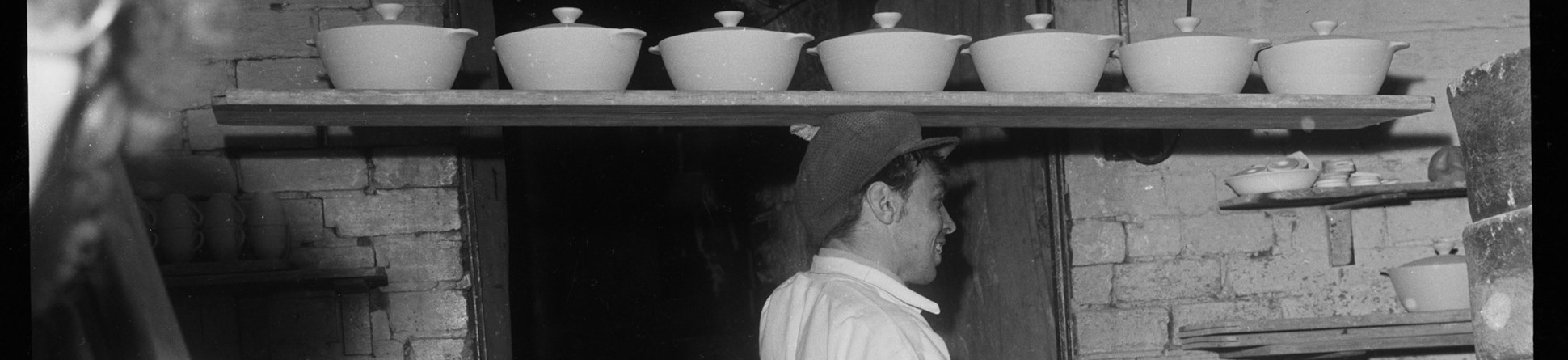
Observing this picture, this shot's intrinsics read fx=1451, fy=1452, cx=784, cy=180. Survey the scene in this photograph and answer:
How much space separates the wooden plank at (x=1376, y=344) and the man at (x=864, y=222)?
3.33ft

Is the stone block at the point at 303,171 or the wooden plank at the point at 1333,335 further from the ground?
the stone block at the point at 303,171

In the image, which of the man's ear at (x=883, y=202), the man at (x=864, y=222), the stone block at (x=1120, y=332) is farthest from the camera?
the stone block at (x=1120, y=332)

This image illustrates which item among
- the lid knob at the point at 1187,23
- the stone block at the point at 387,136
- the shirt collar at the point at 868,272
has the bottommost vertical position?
the shirt collar at the point at 868,272

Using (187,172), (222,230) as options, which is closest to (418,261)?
(222,230)

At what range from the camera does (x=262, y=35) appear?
288 centimetres

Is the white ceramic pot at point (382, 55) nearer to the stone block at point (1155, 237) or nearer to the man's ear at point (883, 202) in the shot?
the man's ear at point (883, 202)

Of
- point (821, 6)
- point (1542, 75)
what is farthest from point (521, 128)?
point (1542, 75)

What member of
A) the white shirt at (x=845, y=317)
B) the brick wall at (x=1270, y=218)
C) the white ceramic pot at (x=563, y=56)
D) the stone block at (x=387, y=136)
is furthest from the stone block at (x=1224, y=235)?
the stone block at (x=387, y=136)

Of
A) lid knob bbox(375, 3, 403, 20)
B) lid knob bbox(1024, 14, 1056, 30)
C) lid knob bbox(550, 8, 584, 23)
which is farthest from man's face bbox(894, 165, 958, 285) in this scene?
lid knob bbox(375, 3, 403, 20)

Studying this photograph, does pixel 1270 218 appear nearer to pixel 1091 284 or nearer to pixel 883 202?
pixel 1091 284

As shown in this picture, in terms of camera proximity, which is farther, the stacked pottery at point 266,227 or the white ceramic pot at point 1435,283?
the white ceramic pot at point 1435,283

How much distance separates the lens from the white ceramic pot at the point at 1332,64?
2.53 metres

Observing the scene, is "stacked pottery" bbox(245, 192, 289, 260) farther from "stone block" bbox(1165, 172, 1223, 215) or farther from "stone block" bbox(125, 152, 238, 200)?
"stone block" bbox(1165, 172, 1223, 215)

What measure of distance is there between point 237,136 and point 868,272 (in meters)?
1.40
